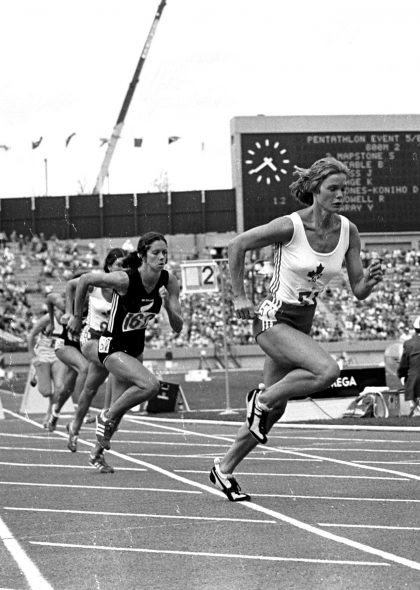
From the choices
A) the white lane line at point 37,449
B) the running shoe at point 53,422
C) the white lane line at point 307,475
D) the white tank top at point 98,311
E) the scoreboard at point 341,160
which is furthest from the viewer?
the scoreboard at point 341,160

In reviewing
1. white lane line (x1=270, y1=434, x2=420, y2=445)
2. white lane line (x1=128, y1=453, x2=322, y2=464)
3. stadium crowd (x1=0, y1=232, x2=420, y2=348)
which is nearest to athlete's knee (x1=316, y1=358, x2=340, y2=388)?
white lane line (x1=128, y1=453, x2=322, y2=464)

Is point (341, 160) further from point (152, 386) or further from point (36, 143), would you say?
point (152, 386)

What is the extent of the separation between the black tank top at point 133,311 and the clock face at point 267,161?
35.8m

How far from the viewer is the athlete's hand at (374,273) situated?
843 cm

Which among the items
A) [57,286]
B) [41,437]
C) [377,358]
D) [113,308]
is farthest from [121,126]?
[113,308]

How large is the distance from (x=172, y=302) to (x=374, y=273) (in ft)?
9.57

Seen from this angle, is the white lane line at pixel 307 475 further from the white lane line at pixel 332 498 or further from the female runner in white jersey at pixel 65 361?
the female runner in white jersey at pixel 65 361

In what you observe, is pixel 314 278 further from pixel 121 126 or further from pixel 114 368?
pixel 121 126

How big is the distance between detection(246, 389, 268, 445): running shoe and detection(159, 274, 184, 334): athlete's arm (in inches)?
102

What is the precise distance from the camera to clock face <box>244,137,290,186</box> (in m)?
47.2

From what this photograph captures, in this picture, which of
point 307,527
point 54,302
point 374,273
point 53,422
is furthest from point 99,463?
point 54,302

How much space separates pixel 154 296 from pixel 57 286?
46.4 m

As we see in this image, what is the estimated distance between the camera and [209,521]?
7.72 m

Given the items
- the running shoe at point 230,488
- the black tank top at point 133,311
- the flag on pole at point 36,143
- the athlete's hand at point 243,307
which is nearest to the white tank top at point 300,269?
the athlete's hand at point 243,307
